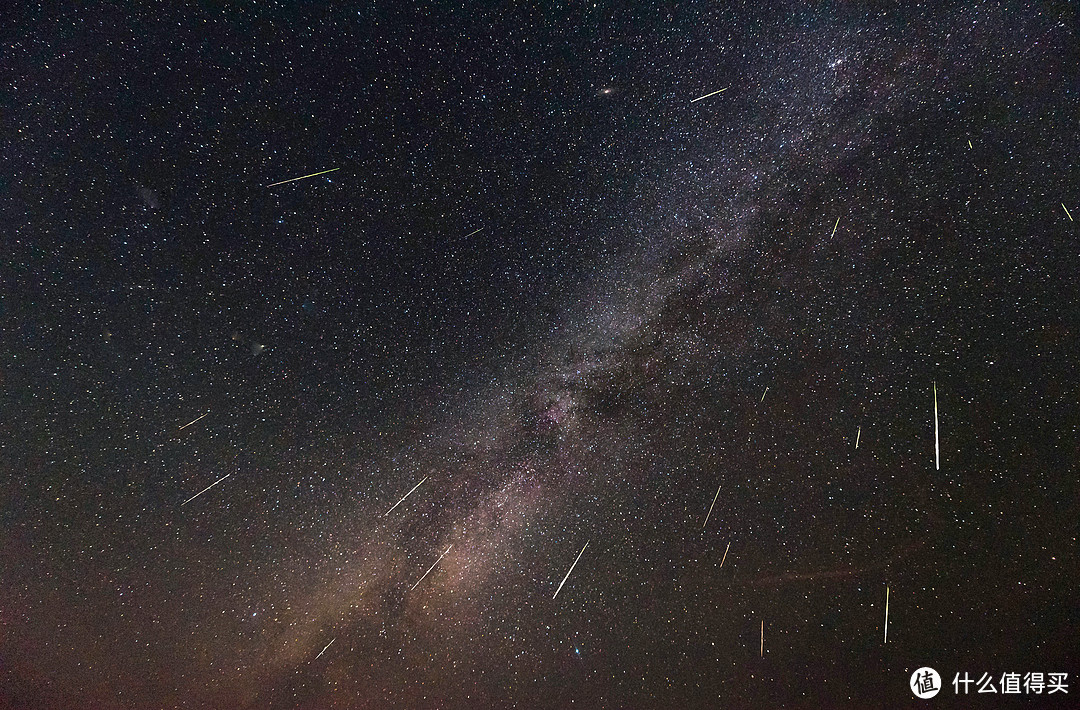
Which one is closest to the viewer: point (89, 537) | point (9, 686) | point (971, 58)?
point (971, 58)

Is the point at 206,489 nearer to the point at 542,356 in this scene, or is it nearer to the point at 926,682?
the point at 542,356

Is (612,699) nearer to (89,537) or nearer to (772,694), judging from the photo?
(772,694)

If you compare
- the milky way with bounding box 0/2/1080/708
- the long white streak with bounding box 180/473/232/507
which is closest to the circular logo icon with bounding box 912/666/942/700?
the milky way with bounding box 0/2/1080/708

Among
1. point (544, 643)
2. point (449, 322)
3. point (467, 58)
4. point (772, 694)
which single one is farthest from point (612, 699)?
point (467, 58)

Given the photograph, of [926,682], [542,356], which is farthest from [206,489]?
[926,682]

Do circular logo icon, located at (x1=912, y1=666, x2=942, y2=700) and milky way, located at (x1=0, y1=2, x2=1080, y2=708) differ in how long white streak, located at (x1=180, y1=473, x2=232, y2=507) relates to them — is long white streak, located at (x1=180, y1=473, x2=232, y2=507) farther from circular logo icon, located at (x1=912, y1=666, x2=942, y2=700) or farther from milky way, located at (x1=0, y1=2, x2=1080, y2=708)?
circular logo icon, located at (x1=912, y1=666, x2=942, y2=700)
